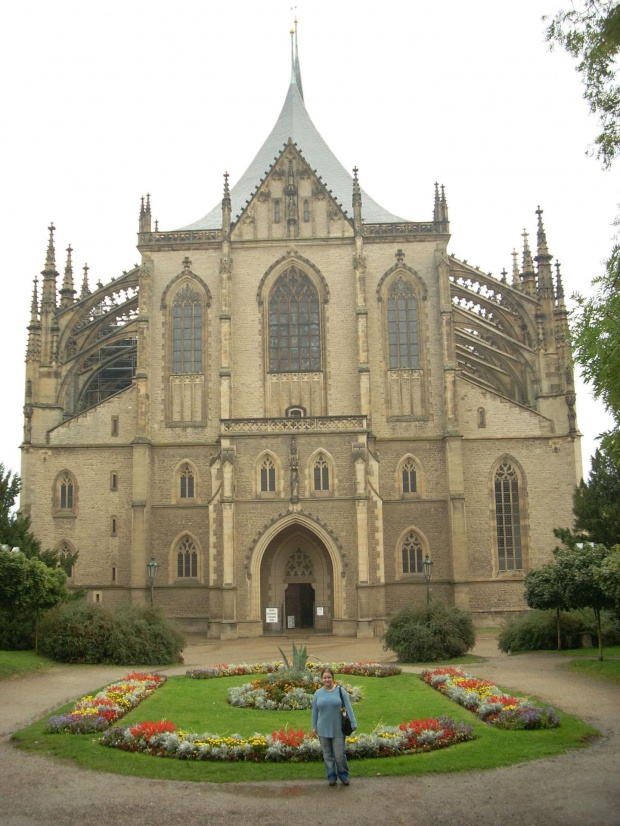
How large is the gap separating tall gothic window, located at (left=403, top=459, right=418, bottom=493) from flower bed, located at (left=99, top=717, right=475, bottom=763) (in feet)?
93.3

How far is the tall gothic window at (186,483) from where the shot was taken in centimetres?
4357

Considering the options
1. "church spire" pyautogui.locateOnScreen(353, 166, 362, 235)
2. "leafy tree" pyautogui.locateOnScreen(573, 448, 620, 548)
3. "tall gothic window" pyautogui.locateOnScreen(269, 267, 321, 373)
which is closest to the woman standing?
"leafy tree" pyautogui.locateOnScreen(573, 448, 620, 548)

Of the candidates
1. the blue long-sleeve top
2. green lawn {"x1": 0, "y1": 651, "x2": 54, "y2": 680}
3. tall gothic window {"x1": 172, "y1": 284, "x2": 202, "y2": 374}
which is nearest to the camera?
the blue long-sleeve top

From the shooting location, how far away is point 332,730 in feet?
39.9

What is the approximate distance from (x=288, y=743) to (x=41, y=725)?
5.51 meters

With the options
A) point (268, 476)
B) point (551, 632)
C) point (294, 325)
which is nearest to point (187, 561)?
point (268, 476)

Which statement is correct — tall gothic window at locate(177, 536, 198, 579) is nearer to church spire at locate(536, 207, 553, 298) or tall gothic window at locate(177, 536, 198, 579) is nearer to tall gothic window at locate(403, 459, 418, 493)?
tall gothic window at locate(403, 459, 418, 493)

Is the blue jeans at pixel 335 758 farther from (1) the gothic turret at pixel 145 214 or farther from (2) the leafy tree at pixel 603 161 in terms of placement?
(1) the gothic turret at pixel 145 214

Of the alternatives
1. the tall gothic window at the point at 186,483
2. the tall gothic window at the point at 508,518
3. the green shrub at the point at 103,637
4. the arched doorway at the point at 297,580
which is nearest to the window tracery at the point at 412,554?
the arched doorway at the point at 297,580

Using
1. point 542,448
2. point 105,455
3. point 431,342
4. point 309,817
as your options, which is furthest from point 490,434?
point 309,817

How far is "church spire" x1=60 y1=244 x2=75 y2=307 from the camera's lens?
50.9 metres

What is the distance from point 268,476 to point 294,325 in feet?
29.6

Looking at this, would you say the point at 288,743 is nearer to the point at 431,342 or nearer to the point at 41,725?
the point at 41,725

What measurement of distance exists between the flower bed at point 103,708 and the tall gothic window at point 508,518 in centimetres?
2502
